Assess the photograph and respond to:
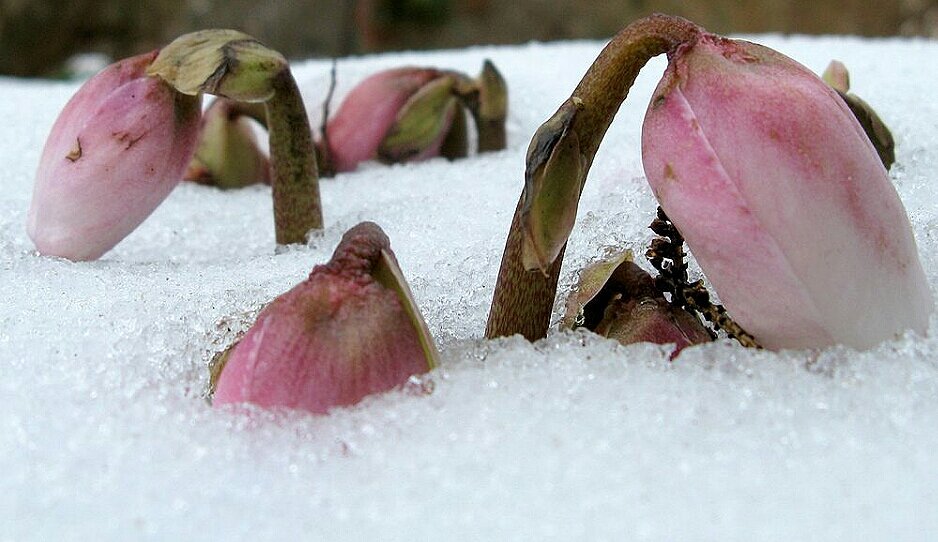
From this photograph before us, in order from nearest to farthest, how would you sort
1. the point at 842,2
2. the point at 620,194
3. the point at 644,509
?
the point at 644,509, the point at 620,194, the point at 842,2

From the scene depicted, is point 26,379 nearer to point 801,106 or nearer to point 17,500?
point 17,500

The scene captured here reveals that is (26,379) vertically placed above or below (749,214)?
below

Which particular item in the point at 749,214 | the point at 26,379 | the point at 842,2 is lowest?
the point at 842,2

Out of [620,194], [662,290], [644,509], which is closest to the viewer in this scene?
[644,509]

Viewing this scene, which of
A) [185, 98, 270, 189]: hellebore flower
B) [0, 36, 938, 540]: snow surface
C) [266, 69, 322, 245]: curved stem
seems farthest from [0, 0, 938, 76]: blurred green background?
[0, 36, 938, 540]: snow surface

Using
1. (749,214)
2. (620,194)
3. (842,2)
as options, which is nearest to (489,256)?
(620,194)

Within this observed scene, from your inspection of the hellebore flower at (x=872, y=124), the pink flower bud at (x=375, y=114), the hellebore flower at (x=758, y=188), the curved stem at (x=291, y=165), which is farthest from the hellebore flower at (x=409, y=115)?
the hellebore flower at (x=758, y=188)
